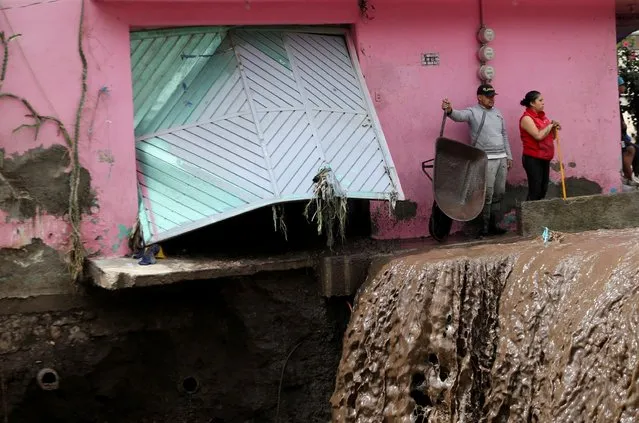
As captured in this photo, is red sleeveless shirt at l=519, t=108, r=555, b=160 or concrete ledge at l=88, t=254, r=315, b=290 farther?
red sleeveless shirt at l=519, t=108, r=555, b=160

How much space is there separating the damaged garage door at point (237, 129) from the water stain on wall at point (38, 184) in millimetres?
578

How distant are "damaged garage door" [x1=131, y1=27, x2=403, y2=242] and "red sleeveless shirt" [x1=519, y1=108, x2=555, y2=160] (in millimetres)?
1597

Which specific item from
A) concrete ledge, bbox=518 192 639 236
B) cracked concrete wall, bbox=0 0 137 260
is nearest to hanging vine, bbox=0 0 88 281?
cracked concrete wall, bbox=0 0 137 260

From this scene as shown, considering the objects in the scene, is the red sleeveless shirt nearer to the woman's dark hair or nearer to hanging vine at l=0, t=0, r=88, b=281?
the woman's dark hair

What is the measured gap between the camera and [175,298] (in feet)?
23.3

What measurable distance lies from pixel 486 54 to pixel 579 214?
200cm

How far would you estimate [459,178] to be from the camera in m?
8.02

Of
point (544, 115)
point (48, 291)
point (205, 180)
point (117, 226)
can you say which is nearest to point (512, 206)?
point (544, 115)

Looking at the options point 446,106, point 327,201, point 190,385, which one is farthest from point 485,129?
point 190,385

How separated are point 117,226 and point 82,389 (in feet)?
4.37

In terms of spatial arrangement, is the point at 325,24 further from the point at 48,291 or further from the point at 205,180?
the point at 48,291

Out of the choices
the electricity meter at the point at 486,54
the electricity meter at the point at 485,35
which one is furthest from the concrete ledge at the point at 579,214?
the electricity meter at the point at 485,35

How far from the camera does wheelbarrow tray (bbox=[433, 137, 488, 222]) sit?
7.89m

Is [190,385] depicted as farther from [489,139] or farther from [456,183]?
[489,139]
